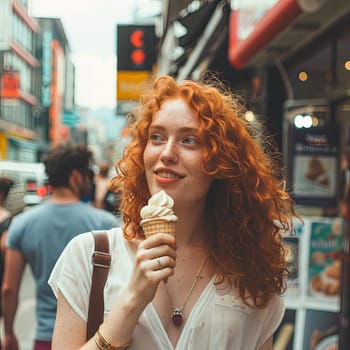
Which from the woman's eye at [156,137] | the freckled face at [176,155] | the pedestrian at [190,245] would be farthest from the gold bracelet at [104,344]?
the woman's eye at [156,137]

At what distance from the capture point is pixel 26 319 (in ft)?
28.0

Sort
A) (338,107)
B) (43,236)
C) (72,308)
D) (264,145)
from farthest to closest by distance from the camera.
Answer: (338,107) < (43,236) < (264,145) < (72,308)

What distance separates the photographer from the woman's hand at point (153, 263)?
1735 millimetres

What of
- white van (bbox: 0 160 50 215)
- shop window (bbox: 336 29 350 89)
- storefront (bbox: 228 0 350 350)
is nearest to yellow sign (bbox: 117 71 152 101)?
storefront (bbox: 228 0 350 350)

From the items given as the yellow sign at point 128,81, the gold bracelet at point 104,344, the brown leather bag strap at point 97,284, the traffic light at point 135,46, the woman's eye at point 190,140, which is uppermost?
the traffic light at point 135,46

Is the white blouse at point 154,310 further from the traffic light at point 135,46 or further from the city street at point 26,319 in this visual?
the traffic light at point 135,46

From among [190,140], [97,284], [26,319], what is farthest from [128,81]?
[97,284]

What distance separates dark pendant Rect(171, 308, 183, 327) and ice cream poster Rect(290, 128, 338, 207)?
178 inches

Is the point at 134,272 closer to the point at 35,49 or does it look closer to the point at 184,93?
the point at 184,93

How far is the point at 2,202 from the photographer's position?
612cm

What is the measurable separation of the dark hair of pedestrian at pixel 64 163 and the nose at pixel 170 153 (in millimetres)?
2254

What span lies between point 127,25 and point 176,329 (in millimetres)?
12312

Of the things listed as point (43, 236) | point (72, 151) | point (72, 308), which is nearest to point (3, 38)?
point (72, 151)

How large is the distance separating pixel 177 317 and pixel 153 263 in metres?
0.33
